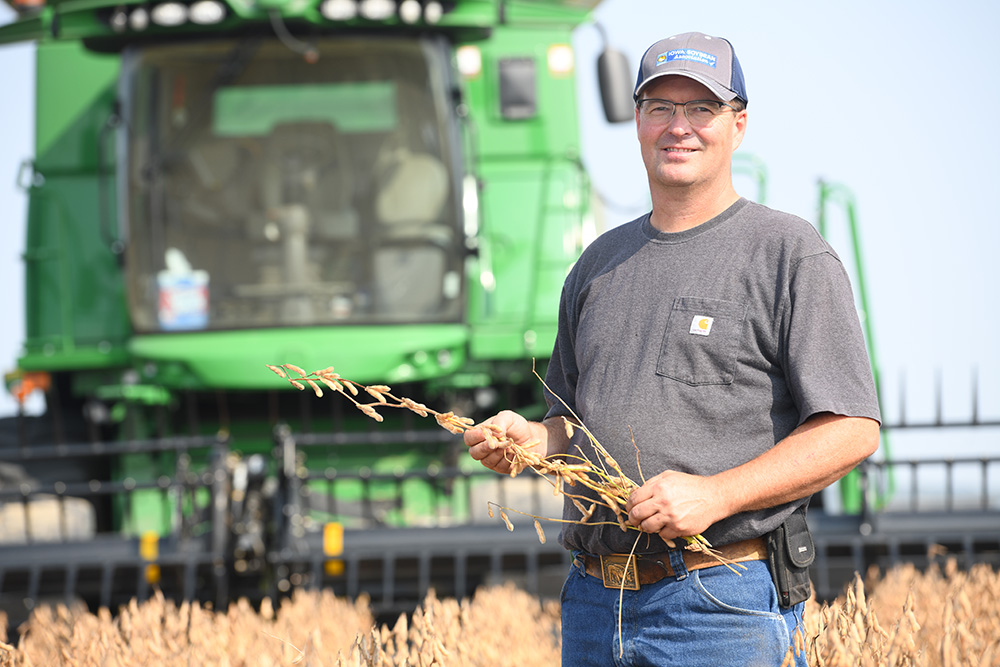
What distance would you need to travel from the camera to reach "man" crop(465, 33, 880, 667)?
1.89m

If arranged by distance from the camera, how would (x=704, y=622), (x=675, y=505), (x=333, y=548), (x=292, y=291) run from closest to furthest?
1. (x=675, y=505)
2. (x=704, y=622)
3. (x=333, y=548)
4. (x=292, y=291)

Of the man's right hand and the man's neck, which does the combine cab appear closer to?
the man's right hand

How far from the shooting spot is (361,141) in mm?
5730

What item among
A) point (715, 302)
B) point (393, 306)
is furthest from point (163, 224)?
point (715, 302)

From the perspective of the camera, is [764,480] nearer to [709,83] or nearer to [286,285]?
[709,83]

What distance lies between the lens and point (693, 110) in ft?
6.75

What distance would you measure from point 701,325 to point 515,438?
0.41 meters

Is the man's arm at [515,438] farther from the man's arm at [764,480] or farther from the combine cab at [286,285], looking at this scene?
the combine cab at [286,285]

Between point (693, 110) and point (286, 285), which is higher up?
point (693, 110)

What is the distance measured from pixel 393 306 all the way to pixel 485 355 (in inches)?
21.0

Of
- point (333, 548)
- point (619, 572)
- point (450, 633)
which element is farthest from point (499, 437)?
point (333, 548)

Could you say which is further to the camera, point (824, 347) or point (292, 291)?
point (292, 291)

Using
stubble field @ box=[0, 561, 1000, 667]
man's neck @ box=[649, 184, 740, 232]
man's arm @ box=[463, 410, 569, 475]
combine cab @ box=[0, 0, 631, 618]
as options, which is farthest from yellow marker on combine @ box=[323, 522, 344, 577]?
man's neck @ box=[649, 184, 740, 232]

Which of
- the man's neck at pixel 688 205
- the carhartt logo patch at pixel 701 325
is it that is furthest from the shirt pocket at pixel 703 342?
the man's neck at pixel 688 205
